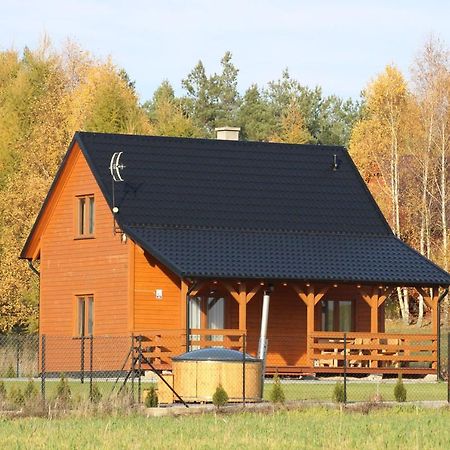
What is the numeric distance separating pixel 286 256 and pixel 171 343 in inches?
150

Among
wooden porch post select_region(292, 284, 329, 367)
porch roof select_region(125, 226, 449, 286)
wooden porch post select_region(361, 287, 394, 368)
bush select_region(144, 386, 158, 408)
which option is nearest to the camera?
bush select_region(144, 386, 158, 408)

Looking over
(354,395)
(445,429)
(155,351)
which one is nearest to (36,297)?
(155,351)

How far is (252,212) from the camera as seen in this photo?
1644 inches

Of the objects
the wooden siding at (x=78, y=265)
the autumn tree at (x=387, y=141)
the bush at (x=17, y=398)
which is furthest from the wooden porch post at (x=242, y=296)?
the autumn tree at (x=387, y=141)

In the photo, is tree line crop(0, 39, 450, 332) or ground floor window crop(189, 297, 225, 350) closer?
ground floor window crop(189, 297, 225, 350)

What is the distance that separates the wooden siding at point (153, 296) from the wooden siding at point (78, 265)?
A: 13.4 inches

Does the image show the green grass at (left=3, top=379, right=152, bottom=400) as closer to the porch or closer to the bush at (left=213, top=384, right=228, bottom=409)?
the porch

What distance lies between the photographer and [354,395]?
105 feet

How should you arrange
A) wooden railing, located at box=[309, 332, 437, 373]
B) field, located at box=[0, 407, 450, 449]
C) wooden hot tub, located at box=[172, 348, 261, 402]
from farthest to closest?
wooden railing, located at box=[309, 332, 437, 373] < wooden hot tub, located at box=[172, 348, 261, 402] < field, located at box=[0, 407, 450, 449]

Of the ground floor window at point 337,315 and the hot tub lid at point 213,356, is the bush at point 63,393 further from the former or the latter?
the ground floor window at point 337,315

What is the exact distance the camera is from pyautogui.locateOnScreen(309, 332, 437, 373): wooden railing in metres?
38.9

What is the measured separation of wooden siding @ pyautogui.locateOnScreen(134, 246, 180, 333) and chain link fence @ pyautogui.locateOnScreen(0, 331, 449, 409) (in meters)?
0.72

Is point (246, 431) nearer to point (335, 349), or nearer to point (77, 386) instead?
point (77, 386)

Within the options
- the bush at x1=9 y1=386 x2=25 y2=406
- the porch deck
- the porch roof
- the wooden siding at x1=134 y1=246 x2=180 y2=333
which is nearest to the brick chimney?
the porch roof
